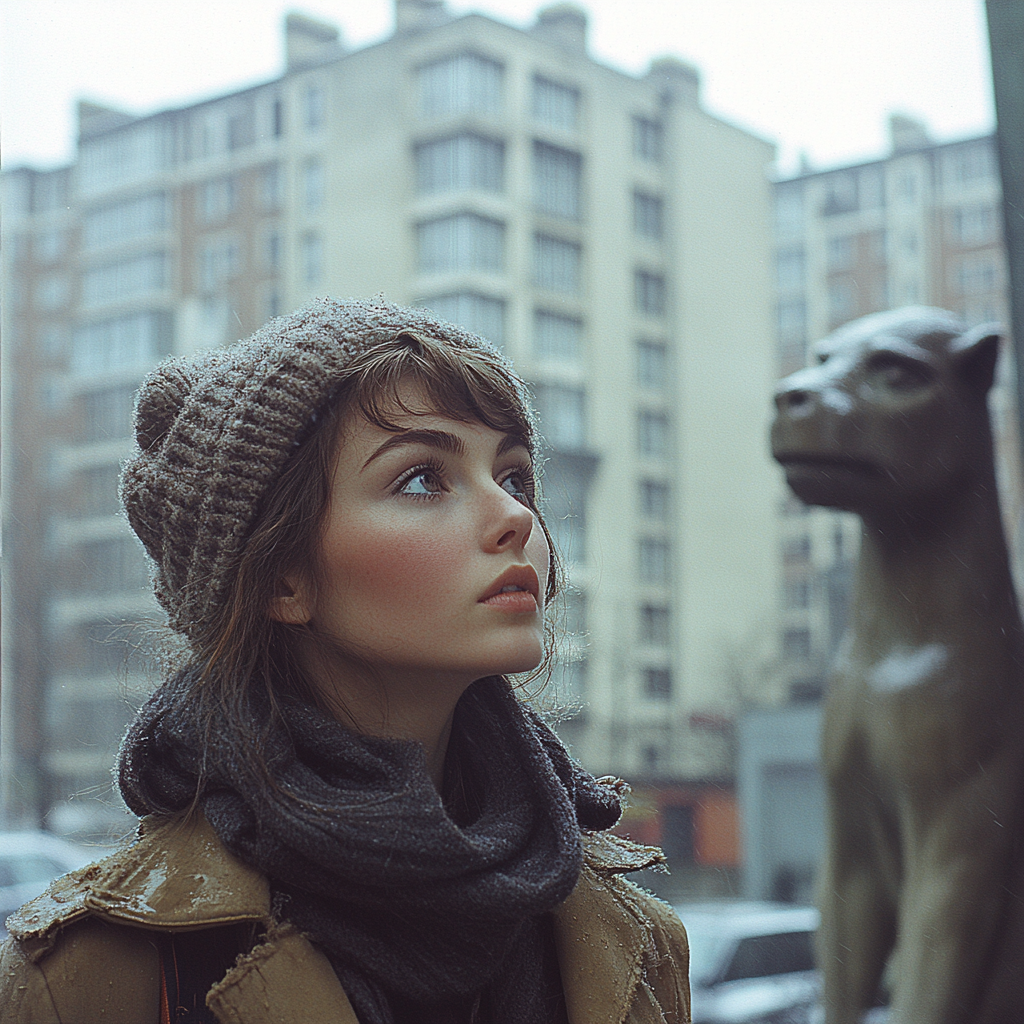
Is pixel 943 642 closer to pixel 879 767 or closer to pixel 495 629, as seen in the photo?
pixel 879 767

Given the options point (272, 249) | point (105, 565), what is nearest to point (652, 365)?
point (272, 249)

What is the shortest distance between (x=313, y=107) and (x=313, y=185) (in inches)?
49.0

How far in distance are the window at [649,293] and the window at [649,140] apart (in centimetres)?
202

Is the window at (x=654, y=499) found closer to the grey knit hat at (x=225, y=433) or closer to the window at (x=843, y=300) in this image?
the window at (x=843, y=300)

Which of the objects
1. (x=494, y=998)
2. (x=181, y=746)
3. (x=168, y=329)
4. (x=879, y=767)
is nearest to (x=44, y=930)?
(x=181, y=746)

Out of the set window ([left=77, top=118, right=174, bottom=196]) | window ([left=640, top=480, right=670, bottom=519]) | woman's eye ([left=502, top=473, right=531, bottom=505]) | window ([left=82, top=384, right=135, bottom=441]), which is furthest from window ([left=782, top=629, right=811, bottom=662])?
woman's eye ([left=502, top=473, right=531, bottom=505])

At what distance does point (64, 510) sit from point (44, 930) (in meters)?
18.1

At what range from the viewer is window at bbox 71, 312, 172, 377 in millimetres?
20750

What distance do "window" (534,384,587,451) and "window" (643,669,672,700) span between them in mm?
4140

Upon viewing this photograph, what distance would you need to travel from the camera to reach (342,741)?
1283 millimetres

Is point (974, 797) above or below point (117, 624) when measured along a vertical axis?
below

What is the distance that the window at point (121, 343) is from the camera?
68.1ft

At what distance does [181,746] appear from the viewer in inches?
51.9

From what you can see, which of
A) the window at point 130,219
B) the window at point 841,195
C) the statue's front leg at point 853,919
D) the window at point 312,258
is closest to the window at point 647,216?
the window at point 841,195
